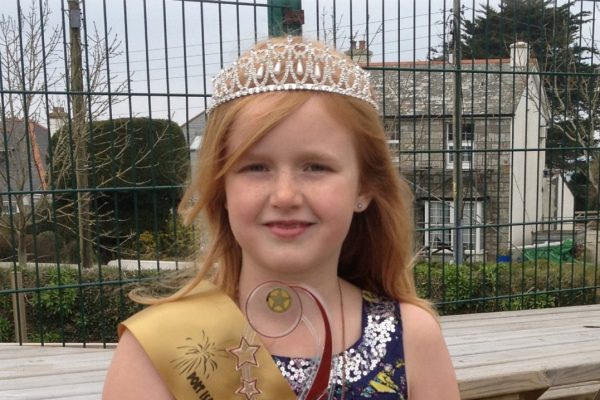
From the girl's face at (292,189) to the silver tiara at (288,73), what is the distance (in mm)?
41

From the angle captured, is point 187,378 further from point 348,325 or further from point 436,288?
point 436,288

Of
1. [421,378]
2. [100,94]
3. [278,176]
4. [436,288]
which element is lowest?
[436,288]

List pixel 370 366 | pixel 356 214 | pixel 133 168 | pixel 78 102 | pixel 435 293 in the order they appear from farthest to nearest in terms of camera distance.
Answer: pixel 435 293 → pixel 78 102 → pixel 133 168 → pixel 356 214 → pixel 370 366

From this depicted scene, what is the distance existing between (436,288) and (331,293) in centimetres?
362

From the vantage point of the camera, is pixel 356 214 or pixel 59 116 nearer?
pixel 356 214

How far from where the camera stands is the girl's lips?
101 centimetres

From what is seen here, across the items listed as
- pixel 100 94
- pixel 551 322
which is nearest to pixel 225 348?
pixel 100 94

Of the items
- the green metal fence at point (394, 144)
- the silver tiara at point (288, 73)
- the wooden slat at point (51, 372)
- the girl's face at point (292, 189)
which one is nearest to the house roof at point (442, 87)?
the green metal fence at point (394, 144)

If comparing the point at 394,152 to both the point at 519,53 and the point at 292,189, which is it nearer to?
the point at 292,189

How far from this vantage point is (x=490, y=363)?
2371 millimetres

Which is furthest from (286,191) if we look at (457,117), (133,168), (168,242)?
(168,242)

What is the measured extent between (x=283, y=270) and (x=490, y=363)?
1.57 metres

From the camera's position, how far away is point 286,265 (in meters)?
1.04

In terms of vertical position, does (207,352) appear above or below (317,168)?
below
